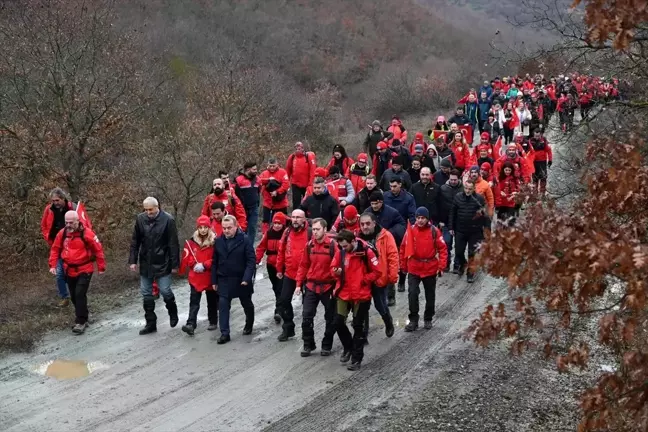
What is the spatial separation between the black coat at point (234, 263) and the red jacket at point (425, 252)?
2.30m

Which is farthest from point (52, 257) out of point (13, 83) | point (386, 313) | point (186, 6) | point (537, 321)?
point (186, 6)

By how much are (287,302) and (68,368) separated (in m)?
3.03

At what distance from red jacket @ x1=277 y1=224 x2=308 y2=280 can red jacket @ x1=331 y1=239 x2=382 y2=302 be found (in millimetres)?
887

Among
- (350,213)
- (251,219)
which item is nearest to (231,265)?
(350,213)

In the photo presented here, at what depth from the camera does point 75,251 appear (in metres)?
10.6

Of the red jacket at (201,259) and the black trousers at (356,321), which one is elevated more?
the red jacket at (201,259)

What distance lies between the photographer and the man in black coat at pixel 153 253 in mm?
10500

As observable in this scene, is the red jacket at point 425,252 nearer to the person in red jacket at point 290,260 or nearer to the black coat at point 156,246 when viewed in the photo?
the person in red jacket at point 290,260

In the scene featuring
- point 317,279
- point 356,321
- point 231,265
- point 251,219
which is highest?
point 251,219

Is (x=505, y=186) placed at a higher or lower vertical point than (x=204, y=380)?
higher

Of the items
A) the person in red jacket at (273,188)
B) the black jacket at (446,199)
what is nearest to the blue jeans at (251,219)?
the person in red jacket at (273,188)

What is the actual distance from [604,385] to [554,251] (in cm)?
109

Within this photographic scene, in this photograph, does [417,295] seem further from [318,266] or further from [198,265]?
[198,265]

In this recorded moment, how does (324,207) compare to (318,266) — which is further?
(324,207)
